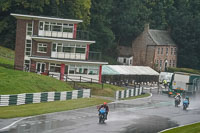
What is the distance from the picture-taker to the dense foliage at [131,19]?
82.4 metres

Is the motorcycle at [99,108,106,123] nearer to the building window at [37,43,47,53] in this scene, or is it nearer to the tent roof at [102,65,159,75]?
the building window at [37,43,47,53]

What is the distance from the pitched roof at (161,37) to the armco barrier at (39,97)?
2164 inches

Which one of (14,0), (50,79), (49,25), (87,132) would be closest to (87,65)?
(49,25)

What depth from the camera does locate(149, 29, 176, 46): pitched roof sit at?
323 feet

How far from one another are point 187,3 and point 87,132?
291 ft

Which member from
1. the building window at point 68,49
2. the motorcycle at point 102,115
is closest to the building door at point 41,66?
the building window at point 68,49

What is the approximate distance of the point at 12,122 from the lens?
2669 centimetres

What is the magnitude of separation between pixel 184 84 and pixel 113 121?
2879 centimetres

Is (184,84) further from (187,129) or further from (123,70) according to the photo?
(187,129)

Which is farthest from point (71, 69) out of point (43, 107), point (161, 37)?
point (161, 37)

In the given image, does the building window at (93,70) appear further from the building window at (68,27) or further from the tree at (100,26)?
the tree at (100,26)

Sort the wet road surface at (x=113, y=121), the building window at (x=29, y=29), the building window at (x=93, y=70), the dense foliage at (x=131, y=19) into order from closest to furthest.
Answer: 1. the wet road surface at (x=113, y=121)
2. the building window at (x=29, y=29)
3. the building window at (x=93, y=70)
4. the dense foliage at (x=131, y=19)

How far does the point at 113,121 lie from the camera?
30.7 m

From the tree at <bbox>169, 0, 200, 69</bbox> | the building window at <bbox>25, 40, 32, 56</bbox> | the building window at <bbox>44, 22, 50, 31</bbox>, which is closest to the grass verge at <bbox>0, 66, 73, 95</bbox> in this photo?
the building window at <bbox>44, 22, 50, 31</bbox>
